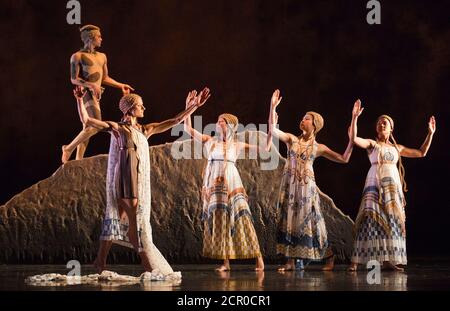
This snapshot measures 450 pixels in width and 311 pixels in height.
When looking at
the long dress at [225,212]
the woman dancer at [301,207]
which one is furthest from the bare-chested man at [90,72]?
the woman dancer at [301,207]

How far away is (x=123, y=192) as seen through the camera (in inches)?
237

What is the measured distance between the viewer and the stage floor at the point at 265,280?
5.22 m

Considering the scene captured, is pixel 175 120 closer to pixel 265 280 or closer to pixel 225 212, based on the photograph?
pixel 225 212

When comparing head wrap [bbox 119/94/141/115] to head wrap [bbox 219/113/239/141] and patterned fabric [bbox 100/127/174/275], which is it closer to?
patterned fabric [bbox 100/127/174/275]

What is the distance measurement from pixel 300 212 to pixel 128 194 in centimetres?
169

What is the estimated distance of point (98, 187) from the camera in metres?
8.19

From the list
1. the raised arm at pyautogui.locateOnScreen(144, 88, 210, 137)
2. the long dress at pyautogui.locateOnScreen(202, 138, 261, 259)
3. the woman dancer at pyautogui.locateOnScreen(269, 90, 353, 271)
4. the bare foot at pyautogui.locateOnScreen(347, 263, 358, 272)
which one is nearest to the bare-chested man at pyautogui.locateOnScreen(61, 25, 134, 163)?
the long dress at pyautogui.locateOnScreen(202, 138, 261, 259)

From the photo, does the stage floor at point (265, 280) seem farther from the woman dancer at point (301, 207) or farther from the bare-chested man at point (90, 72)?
the bare-chested man at point (90, 72)

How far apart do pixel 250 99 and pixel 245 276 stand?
9.33 feet

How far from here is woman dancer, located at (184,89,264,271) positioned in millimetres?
7086

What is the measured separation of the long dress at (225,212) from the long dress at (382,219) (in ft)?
2.79

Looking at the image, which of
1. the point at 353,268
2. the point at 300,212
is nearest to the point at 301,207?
the point at 300,212

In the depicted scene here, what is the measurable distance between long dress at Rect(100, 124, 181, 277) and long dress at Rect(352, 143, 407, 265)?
1.79 m
